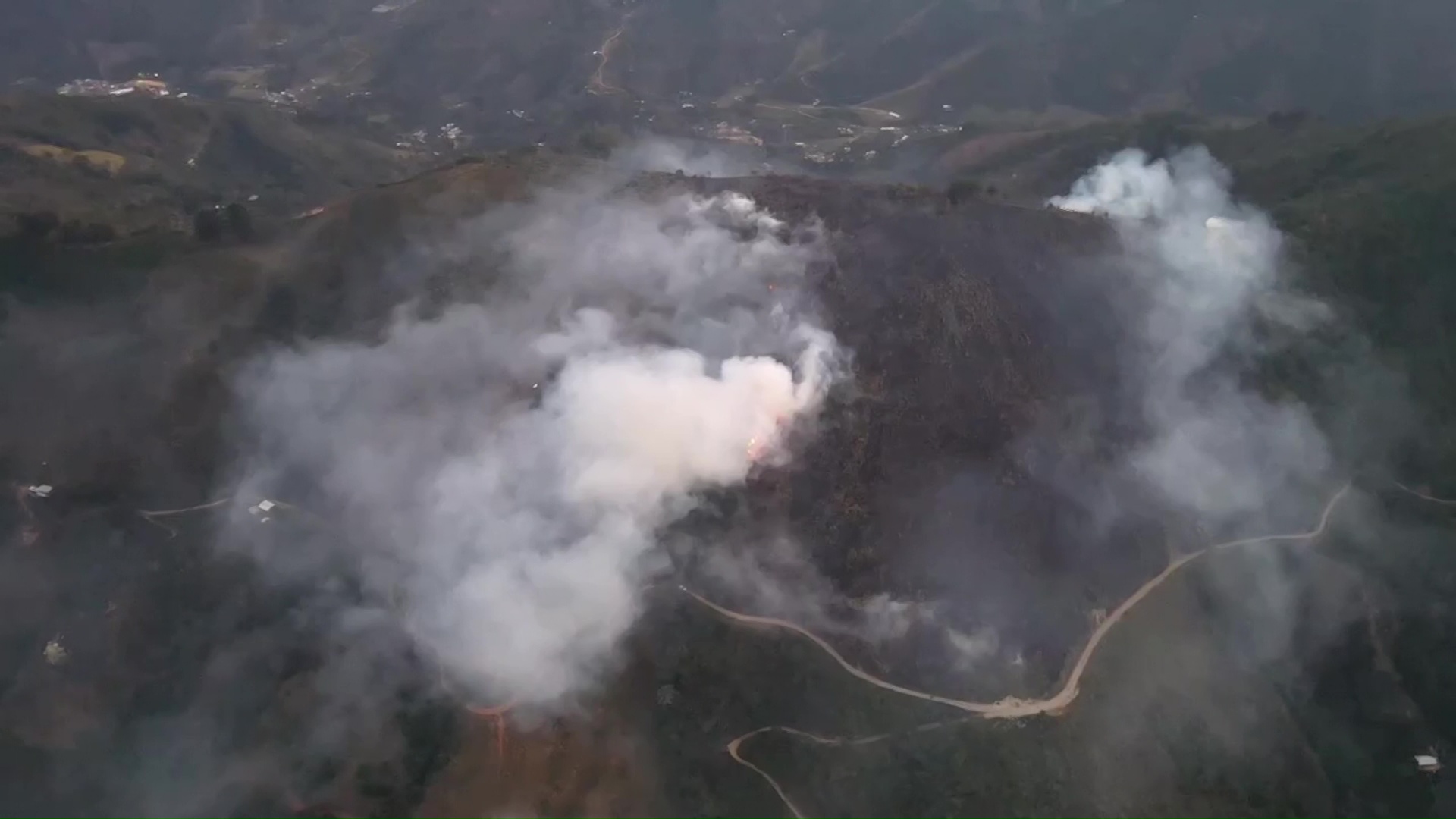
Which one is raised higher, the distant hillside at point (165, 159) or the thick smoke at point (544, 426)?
the thick smoke at point (544, 426)

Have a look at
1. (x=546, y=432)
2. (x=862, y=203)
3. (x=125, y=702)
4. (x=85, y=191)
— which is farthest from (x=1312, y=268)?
(x=85, y=191)

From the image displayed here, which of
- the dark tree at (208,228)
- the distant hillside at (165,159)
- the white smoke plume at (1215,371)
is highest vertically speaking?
the white smoke plume at (1215,371)

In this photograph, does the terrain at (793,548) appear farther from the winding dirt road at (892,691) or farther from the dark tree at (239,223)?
the dark tree at (239,223)

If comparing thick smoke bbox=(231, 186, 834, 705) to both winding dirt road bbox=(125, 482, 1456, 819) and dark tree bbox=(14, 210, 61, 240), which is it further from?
dark tree bbox=(14, 210, 61, 240)

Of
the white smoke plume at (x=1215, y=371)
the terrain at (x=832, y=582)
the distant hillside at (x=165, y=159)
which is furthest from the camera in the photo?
the distant hillside at (x=165, y=159)

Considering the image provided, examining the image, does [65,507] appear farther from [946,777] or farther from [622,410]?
[946,777]

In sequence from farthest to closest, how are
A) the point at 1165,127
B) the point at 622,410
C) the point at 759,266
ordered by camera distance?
1. the point at 1165,127
2. the point at 759,266
3. the point at 622,410

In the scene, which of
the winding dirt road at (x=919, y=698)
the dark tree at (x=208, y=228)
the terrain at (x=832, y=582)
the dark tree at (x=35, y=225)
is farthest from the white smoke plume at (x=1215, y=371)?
the dark tree at (x=35, y=225)
